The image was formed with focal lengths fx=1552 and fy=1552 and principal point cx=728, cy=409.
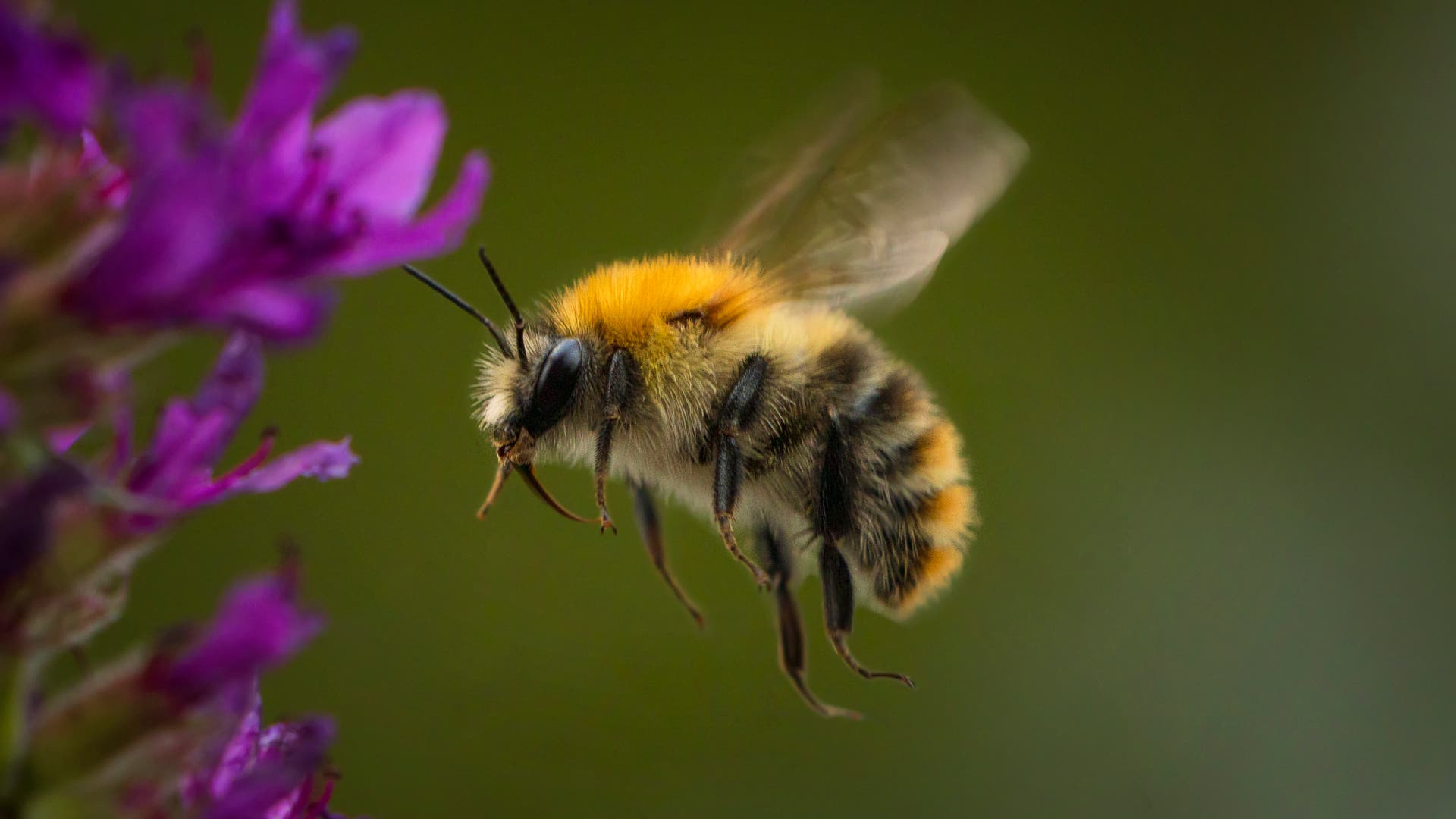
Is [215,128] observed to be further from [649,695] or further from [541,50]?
[541,50]

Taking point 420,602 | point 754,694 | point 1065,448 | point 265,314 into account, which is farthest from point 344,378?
point 265,314

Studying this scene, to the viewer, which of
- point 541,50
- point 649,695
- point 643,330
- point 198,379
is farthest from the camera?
point 541,50

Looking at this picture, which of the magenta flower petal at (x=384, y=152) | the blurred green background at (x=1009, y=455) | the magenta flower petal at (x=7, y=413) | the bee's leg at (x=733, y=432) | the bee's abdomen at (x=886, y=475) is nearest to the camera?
the magenta flower petal at (x=7, y=413)

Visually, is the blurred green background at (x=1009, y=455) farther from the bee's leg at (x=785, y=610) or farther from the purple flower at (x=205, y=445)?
the purple flower at (x=205, y=445)

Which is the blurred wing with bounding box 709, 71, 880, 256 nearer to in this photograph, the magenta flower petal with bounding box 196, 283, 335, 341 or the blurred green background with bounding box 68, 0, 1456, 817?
the magenta flower petal with bounding box 196, 283, 335, 341

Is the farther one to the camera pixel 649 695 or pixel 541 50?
pixel 541 50

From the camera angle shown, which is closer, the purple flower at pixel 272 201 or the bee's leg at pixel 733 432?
the purple flower at pixel 272 201

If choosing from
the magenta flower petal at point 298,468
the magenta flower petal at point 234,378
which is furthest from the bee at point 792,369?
the magenta flower petal at point 234,378

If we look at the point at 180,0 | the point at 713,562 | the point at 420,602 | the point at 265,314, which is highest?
the point at 180,0
